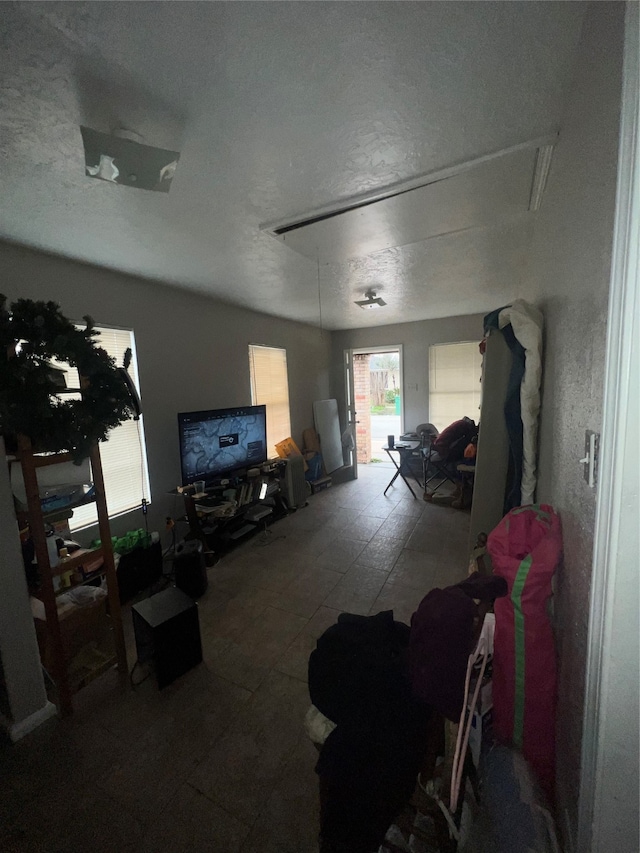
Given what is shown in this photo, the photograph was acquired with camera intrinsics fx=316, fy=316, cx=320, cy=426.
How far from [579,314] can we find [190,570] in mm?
2742

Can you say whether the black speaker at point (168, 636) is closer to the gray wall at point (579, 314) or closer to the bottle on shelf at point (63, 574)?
the bottle on shelf at point (63, 574)

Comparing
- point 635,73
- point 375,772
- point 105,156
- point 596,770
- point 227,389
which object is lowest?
point 375,772

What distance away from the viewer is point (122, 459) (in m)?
2.83

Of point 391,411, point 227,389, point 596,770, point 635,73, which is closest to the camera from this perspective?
point 635,73

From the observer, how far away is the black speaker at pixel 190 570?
2.42 m

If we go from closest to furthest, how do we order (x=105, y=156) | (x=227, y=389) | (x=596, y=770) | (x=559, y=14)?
(x=596, y=770), (x=559, y=14), (x=105, y=156), (x=227, y=389)

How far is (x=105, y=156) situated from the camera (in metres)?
1.21

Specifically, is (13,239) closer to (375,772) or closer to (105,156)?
(105,156)

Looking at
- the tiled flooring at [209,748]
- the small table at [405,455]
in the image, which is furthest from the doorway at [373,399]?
the tiled flooring at [209,748]

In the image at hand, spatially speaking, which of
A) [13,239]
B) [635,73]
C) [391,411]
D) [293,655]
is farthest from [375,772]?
[391,411]

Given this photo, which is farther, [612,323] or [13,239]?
[13,239]

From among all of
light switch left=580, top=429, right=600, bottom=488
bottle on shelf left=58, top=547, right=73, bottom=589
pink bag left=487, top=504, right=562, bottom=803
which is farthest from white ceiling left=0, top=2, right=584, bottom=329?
bottle on shelf left=58, top=547, right=73, bottom=589

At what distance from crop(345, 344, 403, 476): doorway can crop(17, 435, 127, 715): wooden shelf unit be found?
4.31 meters

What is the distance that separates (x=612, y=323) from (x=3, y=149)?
2117mm
